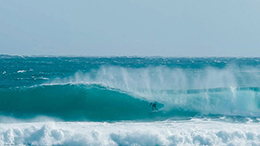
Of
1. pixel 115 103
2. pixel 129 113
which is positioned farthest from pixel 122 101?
pixel 129 113

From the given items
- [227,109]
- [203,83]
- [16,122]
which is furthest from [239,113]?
[16,122]

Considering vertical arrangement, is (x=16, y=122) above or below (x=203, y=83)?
below

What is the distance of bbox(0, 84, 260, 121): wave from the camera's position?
13891 millimetres

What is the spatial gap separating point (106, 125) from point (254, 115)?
8.17m

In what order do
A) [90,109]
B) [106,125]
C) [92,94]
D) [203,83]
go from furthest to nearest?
[203,83] < [92,94] < [90,109] < [106,125]

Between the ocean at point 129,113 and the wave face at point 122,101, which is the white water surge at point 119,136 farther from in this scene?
the wave face at point 122,101

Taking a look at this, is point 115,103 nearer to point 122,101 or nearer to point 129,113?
point 122,101

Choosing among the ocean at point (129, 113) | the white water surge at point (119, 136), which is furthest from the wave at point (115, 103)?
the white water surge at point (119, 136)

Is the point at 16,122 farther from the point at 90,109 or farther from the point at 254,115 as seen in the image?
the point at 254,115

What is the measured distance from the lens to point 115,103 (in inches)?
609

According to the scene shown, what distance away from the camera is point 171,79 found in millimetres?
21156

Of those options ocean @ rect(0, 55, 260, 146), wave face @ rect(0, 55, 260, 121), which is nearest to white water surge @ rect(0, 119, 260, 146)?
ocean @ rect(0, 55, 260, 146)

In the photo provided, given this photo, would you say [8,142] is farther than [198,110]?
No

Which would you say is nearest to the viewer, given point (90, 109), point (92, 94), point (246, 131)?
point (246, 131)
